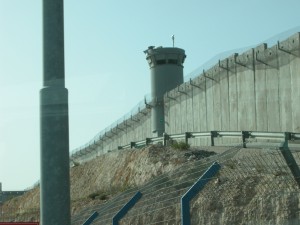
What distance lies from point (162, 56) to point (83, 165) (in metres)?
25.4

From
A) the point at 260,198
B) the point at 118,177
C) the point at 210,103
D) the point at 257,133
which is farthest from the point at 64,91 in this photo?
the point at 210,103

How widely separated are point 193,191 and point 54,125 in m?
3.39

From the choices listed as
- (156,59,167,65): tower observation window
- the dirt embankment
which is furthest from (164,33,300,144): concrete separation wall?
(156,59,167,65): tower observation window

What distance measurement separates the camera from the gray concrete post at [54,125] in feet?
21.5

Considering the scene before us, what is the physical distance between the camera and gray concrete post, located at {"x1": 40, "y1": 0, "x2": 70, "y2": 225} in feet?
21.5

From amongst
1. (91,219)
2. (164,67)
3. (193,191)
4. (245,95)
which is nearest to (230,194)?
(91,219)

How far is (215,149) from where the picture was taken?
1156 inches

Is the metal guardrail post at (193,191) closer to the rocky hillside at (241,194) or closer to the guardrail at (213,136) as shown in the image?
the rocky hillside at (241,194)

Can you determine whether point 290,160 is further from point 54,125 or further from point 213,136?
point 213,136

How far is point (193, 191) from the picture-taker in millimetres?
9508

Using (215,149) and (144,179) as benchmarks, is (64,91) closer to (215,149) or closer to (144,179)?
(144,179)

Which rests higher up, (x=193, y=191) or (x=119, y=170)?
(x=193, y=191)

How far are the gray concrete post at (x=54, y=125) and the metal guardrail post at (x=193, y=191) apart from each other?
3125 millimetres

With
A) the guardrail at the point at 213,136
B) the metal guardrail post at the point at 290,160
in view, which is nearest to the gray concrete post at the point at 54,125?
the metal guardrail post at the point at 290,160
